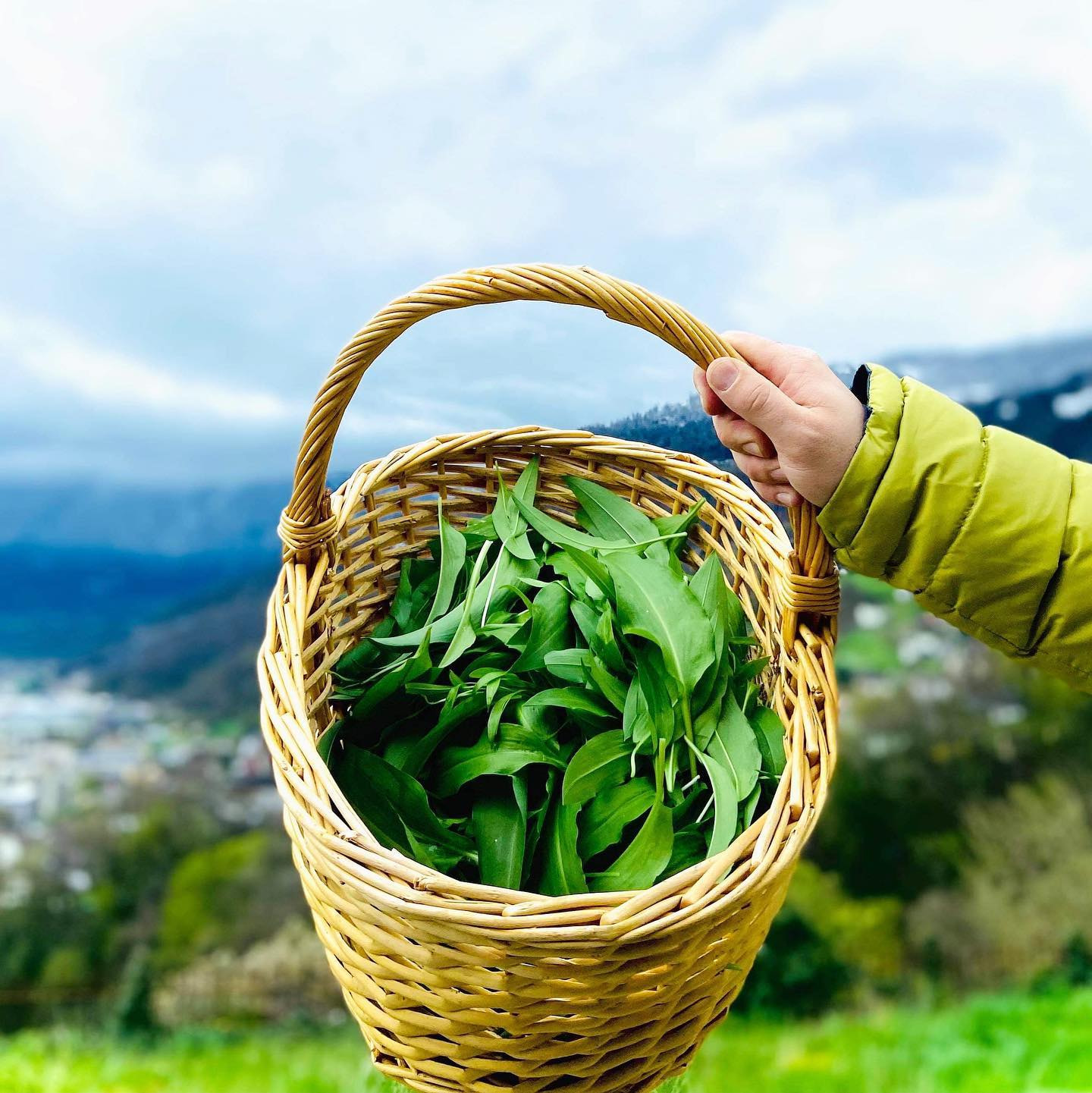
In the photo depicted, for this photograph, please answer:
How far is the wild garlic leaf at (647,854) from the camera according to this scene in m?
0.59

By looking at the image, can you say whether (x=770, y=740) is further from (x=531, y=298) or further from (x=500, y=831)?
(x=531, y=298)

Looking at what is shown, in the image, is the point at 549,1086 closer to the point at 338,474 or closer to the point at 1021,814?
the point at 338,474

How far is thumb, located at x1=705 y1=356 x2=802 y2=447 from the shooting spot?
0.57 m

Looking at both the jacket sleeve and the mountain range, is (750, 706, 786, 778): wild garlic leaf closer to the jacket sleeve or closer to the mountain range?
the jacket sleeve

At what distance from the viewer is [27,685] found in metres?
1.41

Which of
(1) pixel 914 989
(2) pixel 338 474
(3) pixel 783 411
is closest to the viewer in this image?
(3) pixel 783 411

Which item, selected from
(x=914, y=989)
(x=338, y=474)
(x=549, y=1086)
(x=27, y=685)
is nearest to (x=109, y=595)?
(x=27, y=685)

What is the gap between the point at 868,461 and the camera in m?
0.57

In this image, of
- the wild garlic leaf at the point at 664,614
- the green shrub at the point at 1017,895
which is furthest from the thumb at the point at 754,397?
the green shrub at the point at 1017,895

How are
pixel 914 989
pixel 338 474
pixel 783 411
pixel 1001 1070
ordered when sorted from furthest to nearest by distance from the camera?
pixel 914 989, pixel 1001 1070, pixel 338 474, pixel 783 411

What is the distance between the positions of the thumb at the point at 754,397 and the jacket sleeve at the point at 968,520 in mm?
45

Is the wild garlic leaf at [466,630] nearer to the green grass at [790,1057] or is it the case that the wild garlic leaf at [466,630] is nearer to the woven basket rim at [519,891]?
the woven basket rim at [519,891]

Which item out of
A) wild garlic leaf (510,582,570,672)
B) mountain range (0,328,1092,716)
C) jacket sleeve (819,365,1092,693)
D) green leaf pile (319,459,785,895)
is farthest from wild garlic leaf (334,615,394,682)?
mountain range (0,328,1092,716)

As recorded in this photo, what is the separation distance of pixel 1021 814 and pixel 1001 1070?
39cm
